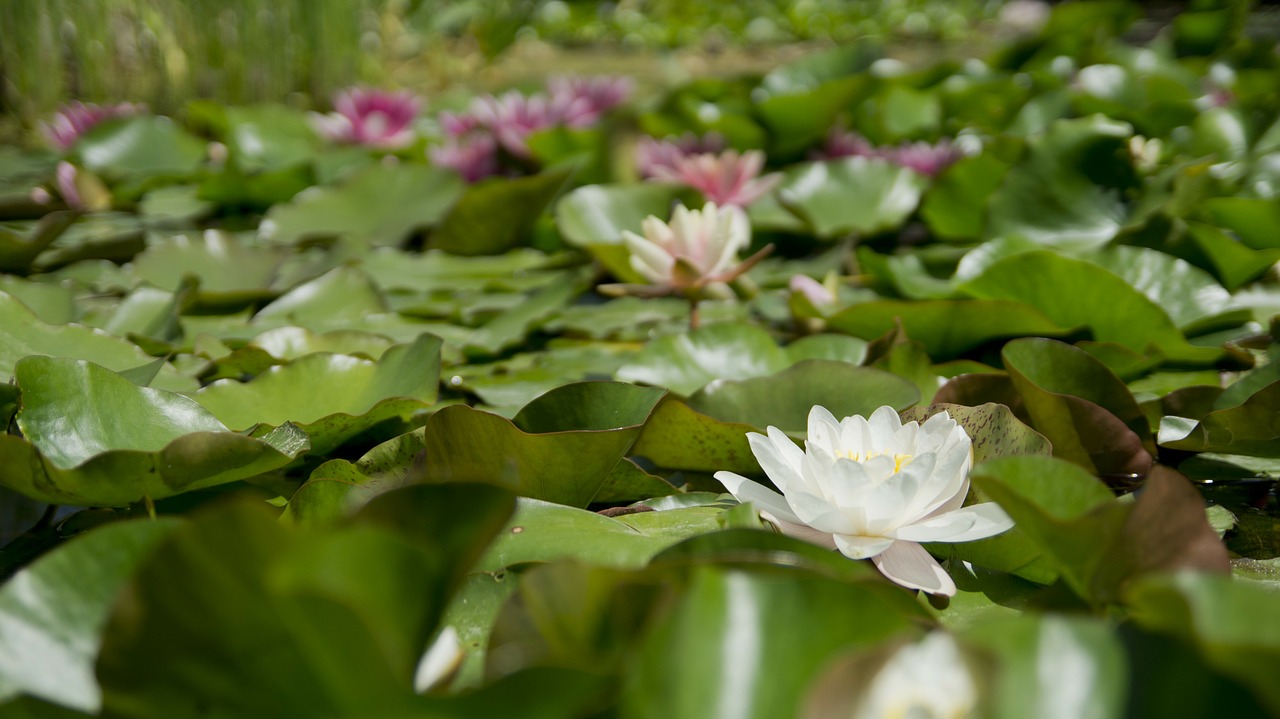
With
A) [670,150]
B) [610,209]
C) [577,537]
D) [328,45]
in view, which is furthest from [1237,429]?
[328,45]

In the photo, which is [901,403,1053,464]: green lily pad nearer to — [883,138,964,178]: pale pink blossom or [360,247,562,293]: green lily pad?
[360,247,562,293]: green lily pad

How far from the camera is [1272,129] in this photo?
186 cm

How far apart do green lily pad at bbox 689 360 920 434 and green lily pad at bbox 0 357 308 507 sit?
1.29ft

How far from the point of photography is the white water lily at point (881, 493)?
24.6 inches

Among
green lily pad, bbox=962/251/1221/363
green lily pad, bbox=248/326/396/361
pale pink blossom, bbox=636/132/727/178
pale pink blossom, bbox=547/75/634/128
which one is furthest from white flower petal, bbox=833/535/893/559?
pale pink blossom, bbox=547/75/634/128

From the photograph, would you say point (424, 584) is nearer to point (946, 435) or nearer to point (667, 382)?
point (946, 435)

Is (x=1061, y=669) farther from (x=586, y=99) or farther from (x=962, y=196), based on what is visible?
(x=586, y=99)

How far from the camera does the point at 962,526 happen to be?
637 mm

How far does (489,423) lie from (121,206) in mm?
1891

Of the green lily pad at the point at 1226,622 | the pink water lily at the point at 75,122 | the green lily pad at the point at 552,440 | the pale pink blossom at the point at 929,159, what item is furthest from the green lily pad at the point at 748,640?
the pink water lily at the point at 75,122

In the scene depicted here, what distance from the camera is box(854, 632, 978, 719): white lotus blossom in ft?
1.20

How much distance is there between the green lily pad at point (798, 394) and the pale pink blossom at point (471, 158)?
1400mm

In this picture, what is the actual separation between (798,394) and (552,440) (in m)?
0.31

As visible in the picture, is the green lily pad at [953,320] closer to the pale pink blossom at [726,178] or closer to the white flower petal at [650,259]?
the white flower petal at [650,259]
